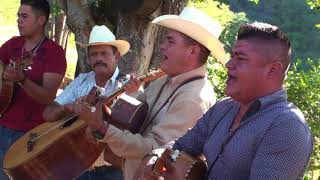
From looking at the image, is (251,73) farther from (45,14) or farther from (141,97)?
(45,14)

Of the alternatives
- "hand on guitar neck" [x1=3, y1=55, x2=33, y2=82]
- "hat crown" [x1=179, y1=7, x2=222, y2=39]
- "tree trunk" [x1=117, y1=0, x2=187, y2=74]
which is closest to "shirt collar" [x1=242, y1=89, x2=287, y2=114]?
"hat crown" [x1=179, y1=7, x2=222, y2=39]

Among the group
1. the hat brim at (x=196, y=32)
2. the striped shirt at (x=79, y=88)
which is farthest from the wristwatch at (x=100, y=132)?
the striped shirt at (x=79, y=88)

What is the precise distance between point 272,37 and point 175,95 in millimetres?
806

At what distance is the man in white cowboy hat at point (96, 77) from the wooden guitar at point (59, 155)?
18 centimetres

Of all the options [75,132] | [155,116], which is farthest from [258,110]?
[75,132]

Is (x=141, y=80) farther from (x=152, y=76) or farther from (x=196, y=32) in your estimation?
(x=196, y=32)

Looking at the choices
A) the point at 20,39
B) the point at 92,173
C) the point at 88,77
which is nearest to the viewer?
the point at 92,173

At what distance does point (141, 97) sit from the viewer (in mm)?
3406

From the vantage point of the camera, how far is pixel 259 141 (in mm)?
2279

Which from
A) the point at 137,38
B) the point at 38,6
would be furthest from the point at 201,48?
the point at 137,38

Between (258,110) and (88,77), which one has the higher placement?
(258,110)

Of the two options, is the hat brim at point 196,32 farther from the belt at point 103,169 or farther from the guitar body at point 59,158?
the belt at point 103,169

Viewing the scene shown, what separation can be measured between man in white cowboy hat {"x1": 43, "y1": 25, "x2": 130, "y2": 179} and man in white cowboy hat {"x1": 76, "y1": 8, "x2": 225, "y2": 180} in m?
0.58

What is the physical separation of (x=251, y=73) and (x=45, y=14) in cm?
234
